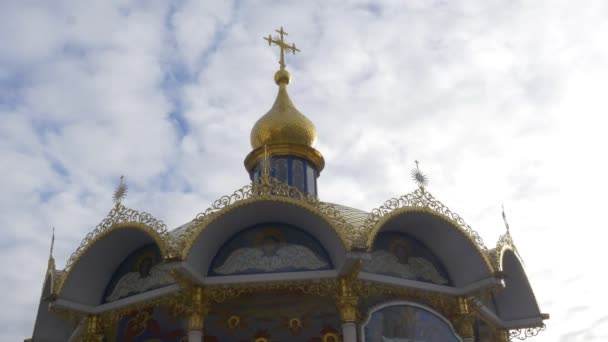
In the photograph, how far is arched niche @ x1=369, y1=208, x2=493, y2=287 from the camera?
1220 centimetres

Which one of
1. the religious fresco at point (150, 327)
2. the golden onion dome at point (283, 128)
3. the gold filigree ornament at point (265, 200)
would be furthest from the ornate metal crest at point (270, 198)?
the golden onion dome at point (283, 128)

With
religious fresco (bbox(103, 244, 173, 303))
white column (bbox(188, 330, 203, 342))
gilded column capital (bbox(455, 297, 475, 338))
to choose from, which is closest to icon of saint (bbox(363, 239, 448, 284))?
gilded column capital (bbox(455, 297, 475, 338))

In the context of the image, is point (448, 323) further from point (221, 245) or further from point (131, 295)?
point (131, 295)

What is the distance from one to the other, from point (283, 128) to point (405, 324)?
6.44m

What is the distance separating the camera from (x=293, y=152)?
51.2ft

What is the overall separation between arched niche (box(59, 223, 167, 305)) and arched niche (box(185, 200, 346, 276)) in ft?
4.27

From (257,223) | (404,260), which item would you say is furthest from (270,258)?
(404,260)

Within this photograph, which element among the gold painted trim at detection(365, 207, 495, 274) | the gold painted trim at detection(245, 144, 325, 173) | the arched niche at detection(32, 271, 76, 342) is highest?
the gold painted trim at detection(245, 144, 325, 173)

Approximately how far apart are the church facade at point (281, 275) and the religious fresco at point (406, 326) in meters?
0.02

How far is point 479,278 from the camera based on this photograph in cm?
1238

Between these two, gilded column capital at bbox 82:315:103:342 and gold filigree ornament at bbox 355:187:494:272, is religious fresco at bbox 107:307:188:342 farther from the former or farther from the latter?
gold filigree ornament at bbox 355:187:494:272

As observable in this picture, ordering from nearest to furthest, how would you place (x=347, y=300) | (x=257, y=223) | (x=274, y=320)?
1. (x=347, y=300)
2. (x=274, y=320)
3. (x=257, y=223)

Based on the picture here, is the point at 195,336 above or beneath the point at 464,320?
beneath

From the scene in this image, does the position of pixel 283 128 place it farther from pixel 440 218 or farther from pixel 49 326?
pixel 49 326
